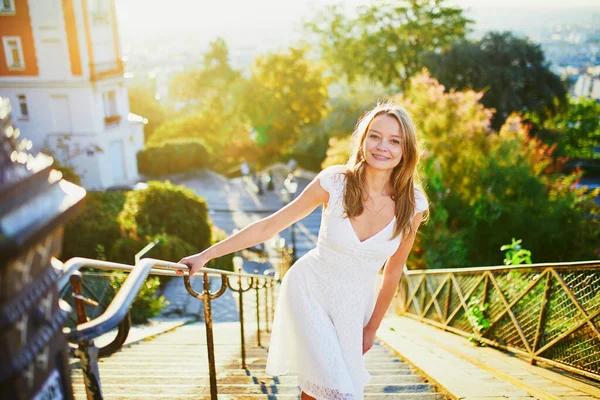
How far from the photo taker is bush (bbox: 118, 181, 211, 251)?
11297 millimetres

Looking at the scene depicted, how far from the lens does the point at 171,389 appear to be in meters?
3.02

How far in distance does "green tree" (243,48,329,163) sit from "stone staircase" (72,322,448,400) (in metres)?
23.2

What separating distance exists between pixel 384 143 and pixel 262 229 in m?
0.83

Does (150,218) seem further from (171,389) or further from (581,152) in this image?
(581,152)

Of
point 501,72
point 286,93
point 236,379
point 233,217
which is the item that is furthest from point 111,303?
point 286,93

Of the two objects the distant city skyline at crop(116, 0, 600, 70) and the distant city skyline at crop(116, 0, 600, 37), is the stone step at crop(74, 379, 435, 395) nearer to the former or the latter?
the distant city skyline at crop(116, 0, 600, 70)

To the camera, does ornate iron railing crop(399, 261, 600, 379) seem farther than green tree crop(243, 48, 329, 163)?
No

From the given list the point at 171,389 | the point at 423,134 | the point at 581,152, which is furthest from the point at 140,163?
the point at 581,152

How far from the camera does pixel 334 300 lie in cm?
258

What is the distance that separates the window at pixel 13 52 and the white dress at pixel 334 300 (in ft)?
63.5

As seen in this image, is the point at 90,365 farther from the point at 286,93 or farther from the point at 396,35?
the point at 396,35

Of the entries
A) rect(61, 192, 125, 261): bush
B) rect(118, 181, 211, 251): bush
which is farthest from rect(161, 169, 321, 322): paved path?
rect(61, 192, 125, 261): bush

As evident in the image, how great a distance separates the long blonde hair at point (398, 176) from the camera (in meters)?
2.58

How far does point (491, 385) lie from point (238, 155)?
1202 inches
